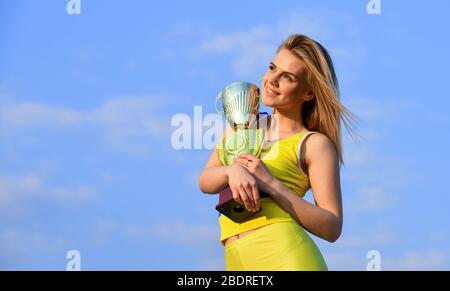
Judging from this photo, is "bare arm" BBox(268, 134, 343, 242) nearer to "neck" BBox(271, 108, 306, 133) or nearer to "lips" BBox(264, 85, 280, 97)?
"neck" BBox(271, 108, 306, 133)

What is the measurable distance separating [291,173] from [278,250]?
0.54 m

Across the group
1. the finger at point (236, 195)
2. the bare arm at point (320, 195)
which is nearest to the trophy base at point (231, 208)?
the finger at point (236, 195)

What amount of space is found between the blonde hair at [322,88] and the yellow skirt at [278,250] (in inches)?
25.7

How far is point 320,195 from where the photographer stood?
6.80 m

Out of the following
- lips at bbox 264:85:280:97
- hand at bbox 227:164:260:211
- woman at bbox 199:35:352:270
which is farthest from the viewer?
lips at bbox 264:85:280:97

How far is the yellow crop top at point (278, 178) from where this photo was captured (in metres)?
6.77

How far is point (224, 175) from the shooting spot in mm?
6750

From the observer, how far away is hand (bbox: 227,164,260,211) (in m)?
6.57

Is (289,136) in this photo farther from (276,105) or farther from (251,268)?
(251,268)

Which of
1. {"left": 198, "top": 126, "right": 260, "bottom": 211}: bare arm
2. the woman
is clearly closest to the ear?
the woman

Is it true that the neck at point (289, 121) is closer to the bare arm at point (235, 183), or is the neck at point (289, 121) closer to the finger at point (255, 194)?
the bare arm at point (235, 183)
